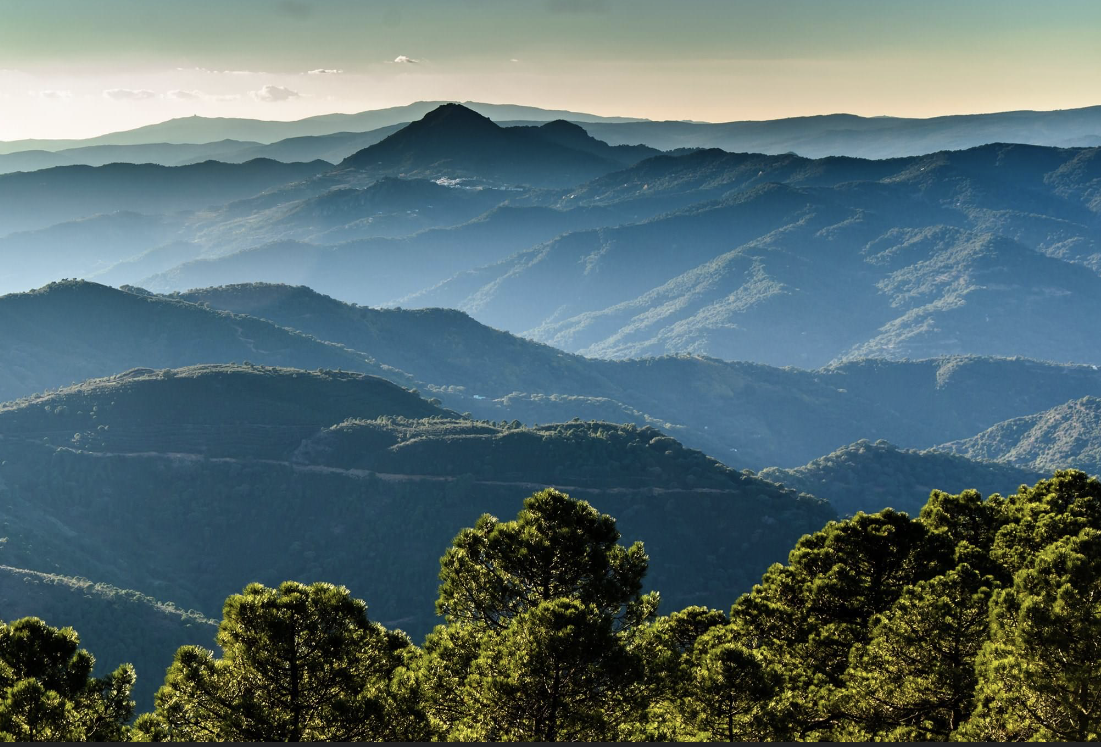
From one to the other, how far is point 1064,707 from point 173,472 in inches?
4627


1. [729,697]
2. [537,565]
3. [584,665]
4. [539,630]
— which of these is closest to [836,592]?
[729,697]

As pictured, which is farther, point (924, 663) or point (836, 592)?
point (836, 592)

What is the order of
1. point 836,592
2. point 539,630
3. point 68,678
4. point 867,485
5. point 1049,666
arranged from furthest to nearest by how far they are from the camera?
point 867,485
point 836,592
point 68,678
point 539,630
point 1049,666

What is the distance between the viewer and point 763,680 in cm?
3023

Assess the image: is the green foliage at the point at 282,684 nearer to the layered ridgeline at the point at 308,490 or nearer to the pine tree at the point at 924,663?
the pine tree at the point at 924,663

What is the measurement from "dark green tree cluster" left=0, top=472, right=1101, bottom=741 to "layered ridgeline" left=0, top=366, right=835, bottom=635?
78.5 meters

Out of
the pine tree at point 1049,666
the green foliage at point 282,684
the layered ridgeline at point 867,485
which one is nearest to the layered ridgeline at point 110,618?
the green foliage at point 282,684

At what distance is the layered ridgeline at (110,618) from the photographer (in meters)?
86.2

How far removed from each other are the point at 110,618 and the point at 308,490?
129 feet

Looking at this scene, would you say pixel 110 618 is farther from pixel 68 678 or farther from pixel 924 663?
pixel 924 663

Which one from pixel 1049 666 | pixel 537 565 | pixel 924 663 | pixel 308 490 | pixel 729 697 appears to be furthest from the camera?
pixel 308 490

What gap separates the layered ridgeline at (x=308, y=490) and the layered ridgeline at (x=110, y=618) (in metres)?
10.7

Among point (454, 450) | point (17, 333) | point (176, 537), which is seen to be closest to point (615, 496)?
point (454, 450)

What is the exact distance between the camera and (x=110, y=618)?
8925cm
